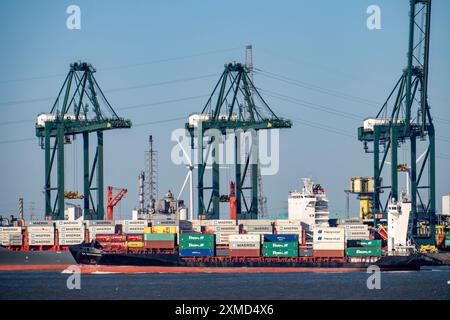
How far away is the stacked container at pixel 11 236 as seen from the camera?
101125mm

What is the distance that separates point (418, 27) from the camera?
11075 centimetres

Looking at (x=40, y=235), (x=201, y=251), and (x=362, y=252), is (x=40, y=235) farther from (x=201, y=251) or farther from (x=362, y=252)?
(x=362, y=252)

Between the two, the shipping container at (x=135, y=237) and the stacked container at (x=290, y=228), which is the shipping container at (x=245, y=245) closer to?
the shipping container at (x=135, y=237)

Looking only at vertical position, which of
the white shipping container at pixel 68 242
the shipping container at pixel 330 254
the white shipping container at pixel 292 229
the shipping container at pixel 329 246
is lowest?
the shipping container at pixel 330 254

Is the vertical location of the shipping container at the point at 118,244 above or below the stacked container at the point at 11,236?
below

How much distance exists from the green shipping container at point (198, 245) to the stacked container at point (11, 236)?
50.1 ft

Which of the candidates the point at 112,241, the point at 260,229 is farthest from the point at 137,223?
the point at 260,229

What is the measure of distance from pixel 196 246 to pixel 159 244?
317 centimetres

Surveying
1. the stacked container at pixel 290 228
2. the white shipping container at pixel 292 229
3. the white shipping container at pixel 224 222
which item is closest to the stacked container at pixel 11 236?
the white shipping container at pixel 224 222

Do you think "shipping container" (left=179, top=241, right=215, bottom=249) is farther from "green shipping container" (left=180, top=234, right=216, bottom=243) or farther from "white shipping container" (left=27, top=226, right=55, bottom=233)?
"white shipping container" (left=27, top=226, right=55, bottom=233)

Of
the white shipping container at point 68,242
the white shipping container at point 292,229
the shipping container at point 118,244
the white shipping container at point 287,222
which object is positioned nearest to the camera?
the shipping container at point 118,244

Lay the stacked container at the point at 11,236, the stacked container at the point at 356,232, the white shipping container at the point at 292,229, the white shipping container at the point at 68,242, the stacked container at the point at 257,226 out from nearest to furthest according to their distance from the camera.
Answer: the stacked container at the point at 11,236, the white shipping container at the point at 68,242, the stacked container at the point at 356,232, the white shipping container at the point at 292,229, the stacked container at the point at 257,226
